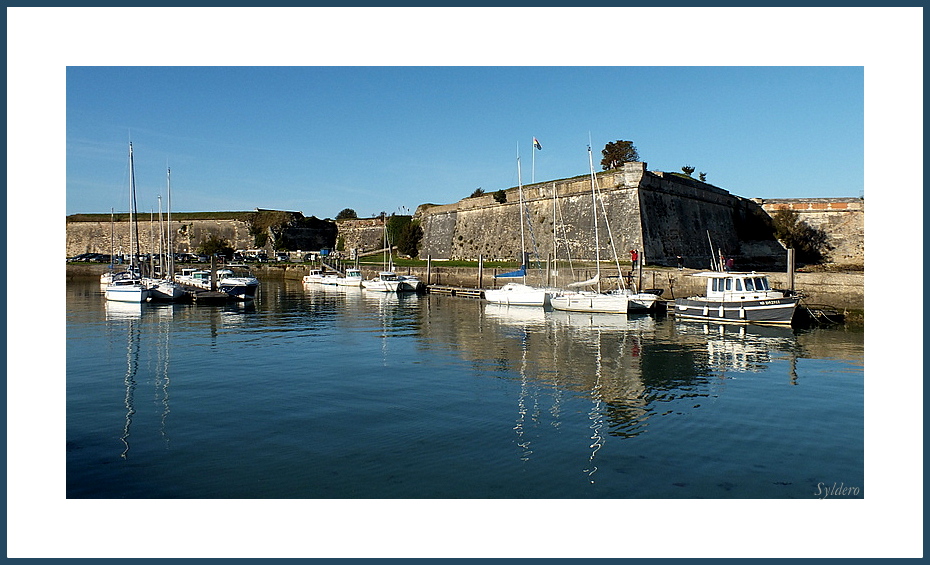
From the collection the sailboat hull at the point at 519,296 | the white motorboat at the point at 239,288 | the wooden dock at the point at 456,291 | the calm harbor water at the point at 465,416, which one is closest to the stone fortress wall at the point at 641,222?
the wooden dock at the point at 456,291

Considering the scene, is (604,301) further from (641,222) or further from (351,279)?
(351,279)

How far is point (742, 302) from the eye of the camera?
1961 cm

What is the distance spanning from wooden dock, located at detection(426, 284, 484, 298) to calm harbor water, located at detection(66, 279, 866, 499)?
15.1 m

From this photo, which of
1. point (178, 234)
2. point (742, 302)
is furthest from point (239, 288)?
point (178, 234)

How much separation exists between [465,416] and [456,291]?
1005 inches

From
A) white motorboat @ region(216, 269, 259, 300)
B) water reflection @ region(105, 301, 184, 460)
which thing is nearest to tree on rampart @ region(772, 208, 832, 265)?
white motorboat @ region(216, 269, 259, 300)

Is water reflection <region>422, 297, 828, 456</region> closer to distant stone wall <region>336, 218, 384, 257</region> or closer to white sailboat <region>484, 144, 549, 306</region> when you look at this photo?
white sailboat <region>484, 144, 549, 306</region>

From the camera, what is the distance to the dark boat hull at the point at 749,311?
18.9m

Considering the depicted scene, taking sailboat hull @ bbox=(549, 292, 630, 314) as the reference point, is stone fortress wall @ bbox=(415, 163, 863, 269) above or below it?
above

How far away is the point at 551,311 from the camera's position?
2517 centimetres

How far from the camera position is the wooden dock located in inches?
1277
